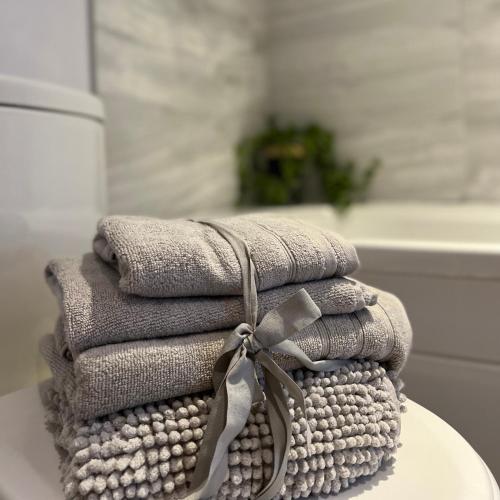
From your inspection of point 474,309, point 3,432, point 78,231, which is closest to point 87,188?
point 78,231

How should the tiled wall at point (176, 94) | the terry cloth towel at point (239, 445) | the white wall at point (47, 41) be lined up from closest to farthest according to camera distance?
the terry cloth towel at point (239, 445)
the white wall at point (47, 41)
the tiled wall at point (176, 94)

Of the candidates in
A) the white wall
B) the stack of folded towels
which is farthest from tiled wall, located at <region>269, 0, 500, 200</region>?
the stack of folded towels

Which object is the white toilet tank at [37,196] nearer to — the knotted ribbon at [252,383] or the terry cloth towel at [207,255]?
the terry cloth towel at [207,255]

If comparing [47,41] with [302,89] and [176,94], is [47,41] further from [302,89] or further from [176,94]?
[302,89]

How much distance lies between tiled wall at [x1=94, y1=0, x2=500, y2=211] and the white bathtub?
2.54 ft

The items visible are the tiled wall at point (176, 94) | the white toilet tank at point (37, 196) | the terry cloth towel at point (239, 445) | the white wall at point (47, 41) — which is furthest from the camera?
the tiled wall at point (176, 94)

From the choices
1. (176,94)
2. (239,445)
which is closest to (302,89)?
(176,94)

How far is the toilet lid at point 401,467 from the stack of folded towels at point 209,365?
0.02 m

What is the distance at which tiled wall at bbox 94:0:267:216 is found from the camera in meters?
1.33

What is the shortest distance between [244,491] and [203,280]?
17 centimetres

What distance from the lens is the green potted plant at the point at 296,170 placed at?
1814 mm

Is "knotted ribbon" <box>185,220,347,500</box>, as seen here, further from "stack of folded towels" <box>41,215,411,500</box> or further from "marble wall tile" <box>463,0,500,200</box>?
"marble wall tile" <box>463,0,500,200</box>

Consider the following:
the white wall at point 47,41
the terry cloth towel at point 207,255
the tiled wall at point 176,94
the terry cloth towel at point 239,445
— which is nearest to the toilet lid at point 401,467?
the terry cloth towel at point 239,445

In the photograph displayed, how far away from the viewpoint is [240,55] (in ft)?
5.99
